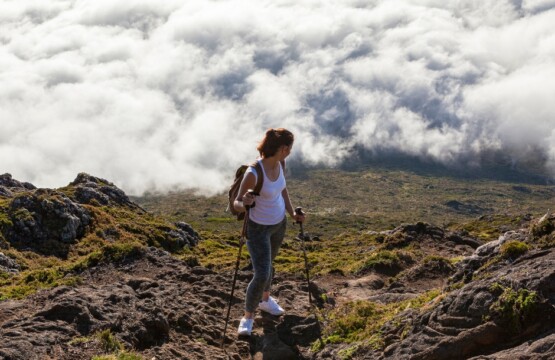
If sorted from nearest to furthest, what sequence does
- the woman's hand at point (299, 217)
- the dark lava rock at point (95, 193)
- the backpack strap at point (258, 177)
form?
1. the backpack strap at point (258, 177)
2. the woman's hand at point (299, 217)
3. the dark lava rock at point (95, 193)

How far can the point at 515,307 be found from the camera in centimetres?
828

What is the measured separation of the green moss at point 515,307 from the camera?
8156 millimetres

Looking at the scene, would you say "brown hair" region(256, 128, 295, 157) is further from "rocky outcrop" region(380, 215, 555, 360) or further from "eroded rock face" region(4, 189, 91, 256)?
"eroded rock face" region(4, 189, 91, 256)

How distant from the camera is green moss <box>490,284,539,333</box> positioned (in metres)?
8.16

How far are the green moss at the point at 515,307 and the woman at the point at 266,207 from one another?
4779 mm

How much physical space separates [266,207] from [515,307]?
5.30m

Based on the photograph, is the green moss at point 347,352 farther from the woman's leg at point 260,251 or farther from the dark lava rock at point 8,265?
the dark lava rock at point 8,265

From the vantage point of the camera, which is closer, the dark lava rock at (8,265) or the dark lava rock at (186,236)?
the dark lava rock at (8,265)

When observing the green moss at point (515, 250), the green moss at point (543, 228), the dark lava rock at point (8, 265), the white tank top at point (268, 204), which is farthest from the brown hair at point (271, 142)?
the dark lava rock at point (8, 265)

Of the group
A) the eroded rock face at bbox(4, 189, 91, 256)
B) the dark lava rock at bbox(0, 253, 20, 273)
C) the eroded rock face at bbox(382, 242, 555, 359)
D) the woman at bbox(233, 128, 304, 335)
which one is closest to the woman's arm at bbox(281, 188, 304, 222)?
the woman at bbox(233, 128, 304, 335)

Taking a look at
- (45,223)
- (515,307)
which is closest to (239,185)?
(515,307)

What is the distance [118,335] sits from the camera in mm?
10828

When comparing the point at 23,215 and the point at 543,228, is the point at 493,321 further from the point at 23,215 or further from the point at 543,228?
the point at 23,215

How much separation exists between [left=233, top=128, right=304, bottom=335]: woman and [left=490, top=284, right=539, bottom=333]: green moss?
4.78m
